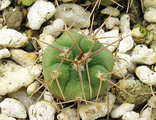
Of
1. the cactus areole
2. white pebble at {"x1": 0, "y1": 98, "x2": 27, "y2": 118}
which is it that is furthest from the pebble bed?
the cactus areole

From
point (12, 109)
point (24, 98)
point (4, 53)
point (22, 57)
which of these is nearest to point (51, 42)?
point (22, 57)

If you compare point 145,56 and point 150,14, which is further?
point 150,14

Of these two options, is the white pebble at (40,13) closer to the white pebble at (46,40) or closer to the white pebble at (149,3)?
the white pebble at (46,40)

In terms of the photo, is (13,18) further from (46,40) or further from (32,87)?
(32,87)

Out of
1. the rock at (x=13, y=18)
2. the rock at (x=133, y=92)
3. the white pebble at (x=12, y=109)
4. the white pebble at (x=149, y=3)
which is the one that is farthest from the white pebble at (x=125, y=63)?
the rock at (x=13, y=18)

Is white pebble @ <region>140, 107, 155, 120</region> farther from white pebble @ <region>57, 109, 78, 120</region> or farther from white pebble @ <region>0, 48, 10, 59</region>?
white pebble @ <region>0, 48, 10, 59</region>

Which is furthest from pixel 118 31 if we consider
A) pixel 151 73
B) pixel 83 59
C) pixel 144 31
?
pixel 83 59
